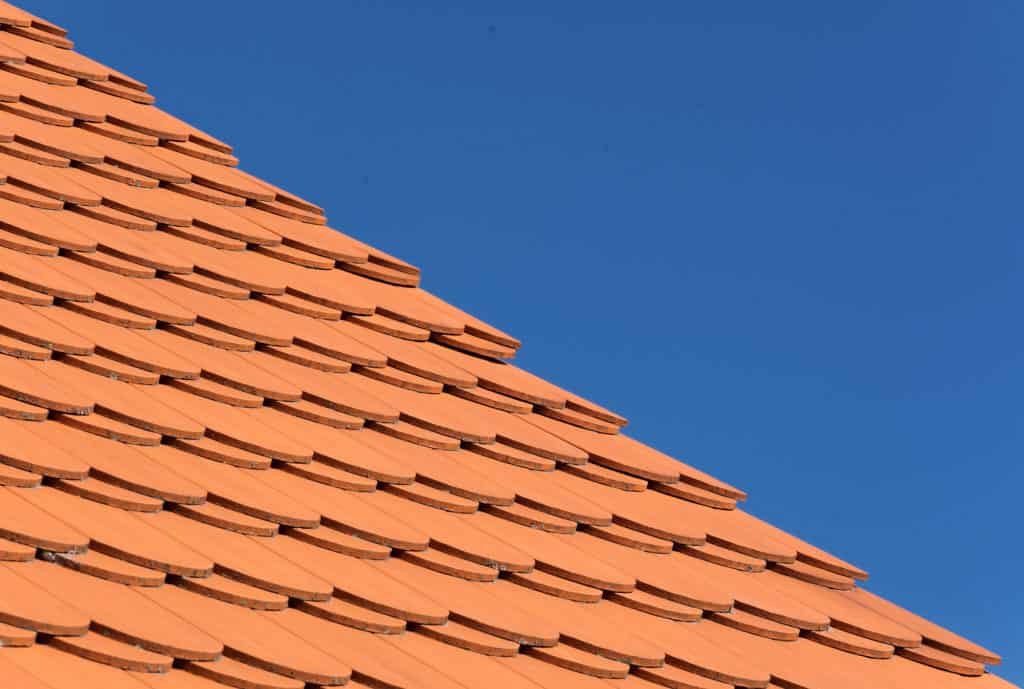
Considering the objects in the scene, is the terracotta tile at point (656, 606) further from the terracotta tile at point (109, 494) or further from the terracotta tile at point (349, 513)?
the terracotta tile at point (109, 494)

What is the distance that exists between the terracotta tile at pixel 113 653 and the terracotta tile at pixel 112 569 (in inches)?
8.3

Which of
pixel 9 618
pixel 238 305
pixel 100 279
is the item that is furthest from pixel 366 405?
pixel 9 618

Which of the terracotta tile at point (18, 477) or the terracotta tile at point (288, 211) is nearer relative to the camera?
the terracotta tile at point (18, 477)

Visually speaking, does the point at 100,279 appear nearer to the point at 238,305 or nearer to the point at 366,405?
the point at 238,305

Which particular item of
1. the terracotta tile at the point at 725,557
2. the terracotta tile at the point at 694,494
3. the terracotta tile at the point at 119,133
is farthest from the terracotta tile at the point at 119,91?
the terracotta tile at the point at 725,557

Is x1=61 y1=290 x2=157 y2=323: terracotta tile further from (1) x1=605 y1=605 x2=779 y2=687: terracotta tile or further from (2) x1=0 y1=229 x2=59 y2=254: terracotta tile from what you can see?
(1) x1=605 y1=605 x2=779 y2=687: terracotta tile

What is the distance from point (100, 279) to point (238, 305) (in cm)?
46

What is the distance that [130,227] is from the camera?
4711 millimetres

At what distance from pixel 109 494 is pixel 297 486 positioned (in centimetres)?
57

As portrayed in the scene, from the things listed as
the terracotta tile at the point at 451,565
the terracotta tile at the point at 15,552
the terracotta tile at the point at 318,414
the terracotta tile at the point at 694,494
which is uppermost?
the terracotta tile at the point at 694,494

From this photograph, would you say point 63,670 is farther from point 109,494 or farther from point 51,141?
point 51,141

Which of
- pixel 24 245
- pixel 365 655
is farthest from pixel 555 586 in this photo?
pixel 24 245

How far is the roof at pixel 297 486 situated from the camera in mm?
3312

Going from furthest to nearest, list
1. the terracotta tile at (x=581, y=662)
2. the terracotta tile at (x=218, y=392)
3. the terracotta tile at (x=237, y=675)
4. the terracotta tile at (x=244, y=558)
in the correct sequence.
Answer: the terracotta tile at (x=218, y=392) → the terracotta tile at (x=581, y=662) → the terracotta tile at (x=244, y=558) → the terracotta tile at (x=237, y=675)
